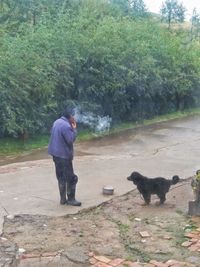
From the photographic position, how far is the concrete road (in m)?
7.43

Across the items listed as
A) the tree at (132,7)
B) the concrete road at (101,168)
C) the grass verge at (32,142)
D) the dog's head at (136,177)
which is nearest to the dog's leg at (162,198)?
the dog's head at (136,177)

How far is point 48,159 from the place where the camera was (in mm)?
11078

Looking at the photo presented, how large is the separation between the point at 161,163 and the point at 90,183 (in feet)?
8.73

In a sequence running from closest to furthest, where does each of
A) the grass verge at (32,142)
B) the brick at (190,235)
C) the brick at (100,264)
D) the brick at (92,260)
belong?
the brick at (100,264)
the brick at (92,260)
the brick at (190,235)
the grass verge at (32,142)

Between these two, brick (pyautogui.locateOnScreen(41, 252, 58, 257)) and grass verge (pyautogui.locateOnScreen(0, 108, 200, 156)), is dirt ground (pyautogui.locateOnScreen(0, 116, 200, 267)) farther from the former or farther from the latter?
grass verge (pyautogui.locateOnScreen(0, 108, 200, 156))

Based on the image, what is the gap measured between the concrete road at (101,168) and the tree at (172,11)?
22685 mm

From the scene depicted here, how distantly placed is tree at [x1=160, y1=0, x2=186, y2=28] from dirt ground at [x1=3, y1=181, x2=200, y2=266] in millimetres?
31260

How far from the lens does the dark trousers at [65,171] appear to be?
7137mm

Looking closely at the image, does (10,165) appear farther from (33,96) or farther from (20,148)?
(33,96)

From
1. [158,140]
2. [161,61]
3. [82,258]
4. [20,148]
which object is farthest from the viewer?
[161,61]

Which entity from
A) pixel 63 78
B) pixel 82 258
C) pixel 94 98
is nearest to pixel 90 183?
pixel 82 258

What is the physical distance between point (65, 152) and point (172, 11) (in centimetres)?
3217

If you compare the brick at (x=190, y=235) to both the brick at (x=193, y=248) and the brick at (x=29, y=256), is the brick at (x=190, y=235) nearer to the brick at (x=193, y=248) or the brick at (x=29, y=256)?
the brick at (x=193, y=248)

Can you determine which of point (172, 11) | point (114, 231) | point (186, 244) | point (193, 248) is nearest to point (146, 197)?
point (114, 231)
